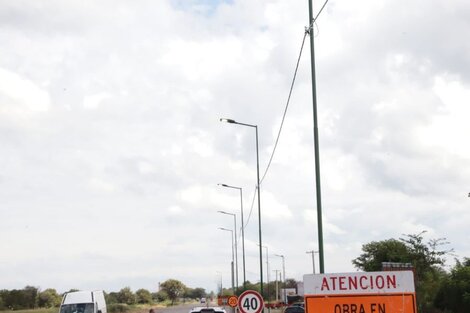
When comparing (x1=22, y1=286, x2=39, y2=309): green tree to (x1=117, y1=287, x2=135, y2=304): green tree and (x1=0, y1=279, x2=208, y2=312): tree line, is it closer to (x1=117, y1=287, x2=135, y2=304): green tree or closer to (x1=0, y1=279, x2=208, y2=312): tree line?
(x1=0, y1=279, x2=208, y2=312): tree line

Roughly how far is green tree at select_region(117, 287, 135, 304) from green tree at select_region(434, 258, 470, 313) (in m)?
138

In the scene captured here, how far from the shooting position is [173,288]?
7613 inches

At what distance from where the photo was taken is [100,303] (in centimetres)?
3769

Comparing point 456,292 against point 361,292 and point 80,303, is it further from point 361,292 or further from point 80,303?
point 361,292

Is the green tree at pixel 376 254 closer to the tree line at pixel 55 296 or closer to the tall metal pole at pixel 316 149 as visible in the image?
the tree line at pixel 55 296

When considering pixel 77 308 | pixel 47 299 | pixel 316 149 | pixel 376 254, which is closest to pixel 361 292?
pixel 316 149

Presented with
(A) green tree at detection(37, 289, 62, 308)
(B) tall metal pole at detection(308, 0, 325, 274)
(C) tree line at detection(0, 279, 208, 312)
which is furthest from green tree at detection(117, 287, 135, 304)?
(B) tall metal pole at detection(308, 0, 325, 274)

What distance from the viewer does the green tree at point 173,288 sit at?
632 ft

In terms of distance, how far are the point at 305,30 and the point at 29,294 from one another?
12693 centimetres

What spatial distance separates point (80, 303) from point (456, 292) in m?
25.0

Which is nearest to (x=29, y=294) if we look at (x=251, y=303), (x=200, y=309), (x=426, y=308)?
(x=426, y=308)

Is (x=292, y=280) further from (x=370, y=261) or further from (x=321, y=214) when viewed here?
(x=321, y=214)

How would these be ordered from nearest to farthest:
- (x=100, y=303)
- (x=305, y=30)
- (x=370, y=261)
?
(x=305, y=30) < (x=100, y=303) < (x=370, y=261)

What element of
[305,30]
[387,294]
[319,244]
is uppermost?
[305,30]
